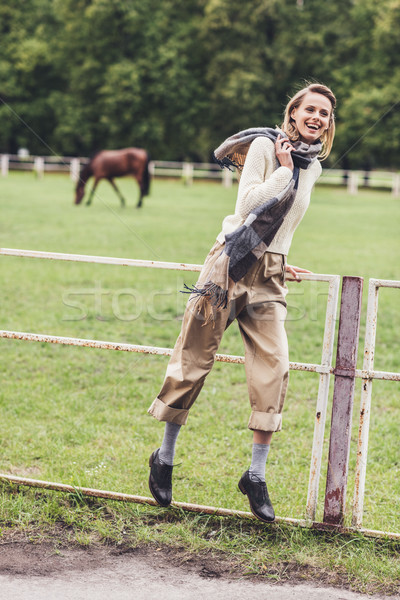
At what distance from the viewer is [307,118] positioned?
283 centimetres

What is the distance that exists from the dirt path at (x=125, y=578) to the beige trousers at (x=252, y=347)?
0.56 m

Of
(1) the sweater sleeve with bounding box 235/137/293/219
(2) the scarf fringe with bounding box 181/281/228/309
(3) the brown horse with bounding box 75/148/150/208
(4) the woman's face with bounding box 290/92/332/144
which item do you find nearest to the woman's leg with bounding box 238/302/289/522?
(2) the scarf fringe with bounding box 181/281/228/309

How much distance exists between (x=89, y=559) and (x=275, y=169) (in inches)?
66.4

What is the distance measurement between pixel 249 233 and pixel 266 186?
0.61ft

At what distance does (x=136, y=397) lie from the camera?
5141 mm

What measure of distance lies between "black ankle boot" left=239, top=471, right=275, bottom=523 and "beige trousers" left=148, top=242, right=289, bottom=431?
0.25 metres

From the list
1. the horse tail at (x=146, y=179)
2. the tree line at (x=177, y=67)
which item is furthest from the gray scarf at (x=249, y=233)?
the tree line at (x=177, y=67)

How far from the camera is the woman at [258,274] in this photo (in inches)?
105

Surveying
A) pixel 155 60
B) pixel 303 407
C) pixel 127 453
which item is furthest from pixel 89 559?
pixel 155 60

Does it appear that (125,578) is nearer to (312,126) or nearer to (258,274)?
(258,274)

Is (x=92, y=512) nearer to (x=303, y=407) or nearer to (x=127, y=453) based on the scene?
(x=127, y=453)

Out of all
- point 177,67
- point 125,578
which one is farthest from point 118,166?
point 177,67

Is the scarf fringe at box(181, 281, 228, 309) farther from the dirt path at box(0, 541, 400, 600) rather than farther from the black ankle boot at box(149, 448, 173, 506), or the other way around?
the dirt path at box(0, 541, 400, 600)

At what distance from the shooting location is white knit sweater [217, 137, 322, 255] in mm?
2637
